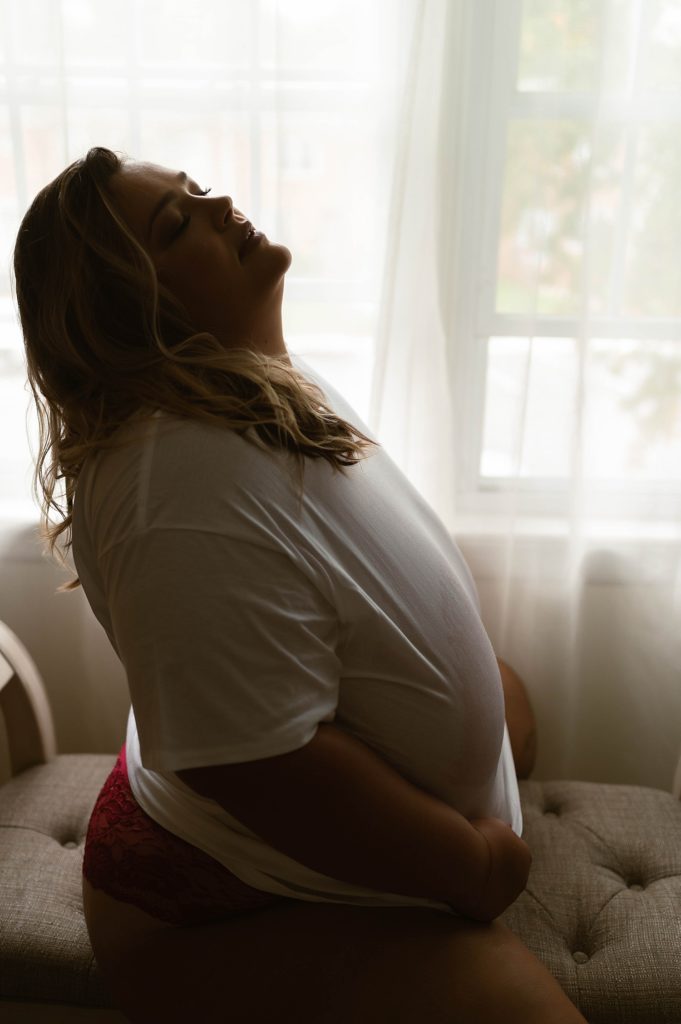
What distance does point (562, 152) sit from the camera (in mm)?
1447

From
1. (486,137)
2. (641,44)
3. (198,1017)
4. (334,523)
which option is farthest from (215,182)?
(198,1017)

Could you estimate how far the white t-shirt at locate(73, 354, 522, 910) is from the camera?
812 mm

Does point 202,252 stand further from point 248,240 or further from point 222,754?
point 222,754

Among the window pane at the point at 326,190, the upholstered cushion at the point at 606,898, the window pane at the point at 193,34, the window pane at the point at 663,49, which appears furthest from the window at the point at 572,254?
the upholstered cushion at the point at 606,898

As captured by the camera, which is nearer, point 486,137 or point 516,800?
point 516,800

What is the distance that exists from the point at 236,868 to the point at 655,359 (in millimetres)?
1101

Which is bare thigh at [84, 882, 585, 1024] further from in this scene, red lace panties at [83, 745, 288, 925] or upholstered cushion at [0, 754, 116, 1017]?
upholstered cushion at [0, 754, 116, 1017]

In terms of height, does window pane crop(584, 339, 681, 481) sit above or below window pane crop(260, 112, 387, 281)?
below

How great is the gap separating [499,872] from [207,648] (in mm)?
432

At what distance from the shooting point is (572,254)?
1.50m

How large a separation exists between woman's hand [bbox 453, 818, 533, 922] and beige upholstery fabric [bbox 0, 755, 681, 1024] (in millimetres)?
174

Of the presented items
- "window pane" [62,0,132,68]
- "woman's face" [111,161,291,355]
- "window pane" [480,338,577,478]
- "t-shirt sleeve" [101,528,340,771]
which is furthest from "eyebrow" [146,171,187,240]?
"window pane" [480,338,577,478]

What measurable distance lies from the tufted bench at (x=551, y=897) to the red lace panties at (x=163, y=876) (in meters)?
0.19

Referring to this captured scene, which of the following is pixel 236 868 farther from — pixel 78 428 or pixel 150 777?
pixel 78 428
